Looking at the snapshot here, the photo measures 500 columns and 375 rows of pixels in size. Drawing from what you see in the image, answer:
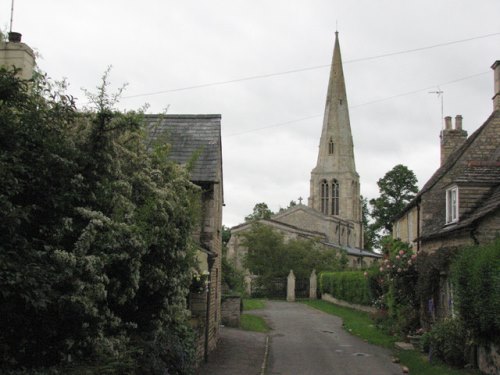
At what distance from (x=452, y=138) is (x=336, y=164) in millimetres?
62185

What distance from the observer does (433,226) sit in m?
22.9

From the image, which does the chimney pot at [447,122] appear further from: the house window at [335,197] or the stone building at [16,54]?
the house window at [335,197]

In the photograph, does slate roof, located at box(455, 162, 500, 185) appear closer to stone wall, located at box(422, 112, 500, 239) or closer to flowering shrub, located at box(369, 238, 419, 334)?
stone wall, located at box(422, 112, 500, 239)

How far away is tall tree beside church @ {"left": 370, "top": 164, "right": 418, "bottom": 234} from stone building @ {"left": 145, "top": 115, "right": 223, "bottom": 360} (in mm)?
57240

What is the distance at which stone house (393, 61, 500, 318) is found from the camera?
17.0 meters

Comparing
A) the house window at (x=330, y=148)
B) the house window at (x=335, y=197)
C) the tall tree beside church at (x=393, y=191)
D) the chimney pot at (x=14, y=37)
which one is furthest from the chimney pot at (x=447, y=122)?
the house window at (x=335, y=197)

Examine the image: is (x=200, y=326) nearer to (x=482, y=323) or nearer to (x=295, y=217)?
(x=482, y=323)

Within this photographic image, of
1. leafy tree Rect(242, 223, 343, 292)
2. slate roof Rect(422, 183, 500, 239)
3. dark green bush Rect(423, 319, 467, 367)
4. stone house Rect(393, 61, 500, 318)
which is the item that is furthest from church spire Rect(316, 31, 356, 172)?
dark green bush Rect(423, 319, 467, 367)

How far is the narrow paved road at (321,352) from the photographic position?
16.4 metres

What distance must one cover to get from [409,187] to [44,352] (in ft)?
237

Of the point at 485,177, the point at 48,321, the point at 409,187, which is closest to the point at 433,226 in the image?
the point at 485,177

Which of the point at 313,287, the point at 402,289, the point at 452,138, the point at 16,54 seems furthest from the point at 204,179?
the point at 313,287

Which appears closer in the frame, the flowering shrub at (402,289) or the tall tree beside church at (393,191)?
the flowering shrub at (402,289)

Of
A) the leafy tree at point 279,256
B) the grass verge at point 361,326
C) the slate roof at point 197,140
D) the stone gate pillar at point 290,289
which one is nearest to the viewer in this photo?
the slate roof at point 197,140
